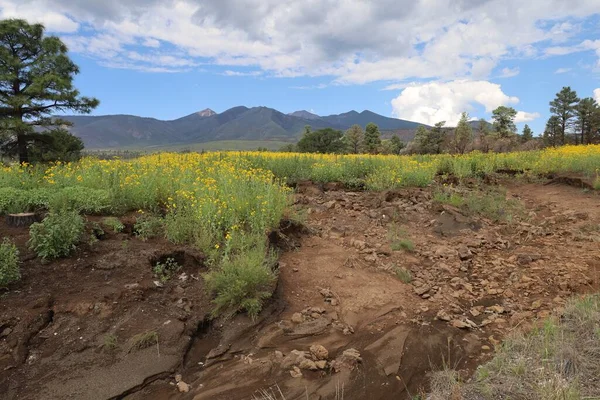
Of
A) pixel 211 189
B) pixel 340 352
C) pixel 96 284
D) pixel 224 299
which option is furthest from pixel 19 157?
pixel 340 352

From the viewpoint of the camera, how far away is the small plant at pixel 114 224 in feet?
17.6

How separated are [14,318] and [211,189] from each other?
3.15 m

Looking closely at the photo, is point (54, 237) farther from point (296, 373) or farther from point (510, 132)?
point (510, 132)

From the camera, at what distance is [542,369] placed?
284 cm

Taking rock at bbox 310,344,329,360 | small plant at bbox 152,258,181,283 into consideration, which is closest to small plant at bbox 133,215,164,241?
small plant at bbox 152,258,181,283

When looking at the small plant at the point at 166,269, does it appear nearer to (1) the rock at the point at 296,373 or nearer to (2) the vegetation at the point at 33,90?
(1) the rock at the point at 296,373

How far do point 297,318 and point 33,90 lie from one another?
16.4 metres

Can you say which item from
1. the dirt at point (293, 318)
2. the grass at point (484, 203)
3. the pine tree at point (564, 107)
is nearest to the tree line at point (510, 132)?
the pine tree at point (564, 107)

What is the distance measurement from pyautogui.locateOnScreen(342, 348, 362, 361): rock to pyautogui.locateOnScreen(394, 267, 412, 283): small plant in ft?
6.28

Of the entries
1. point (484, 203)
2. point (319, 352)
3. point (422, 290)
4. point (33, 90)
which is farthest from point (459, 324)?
point (33, 90)

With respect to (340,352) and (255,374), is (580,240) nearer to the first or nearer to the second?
(340,352)

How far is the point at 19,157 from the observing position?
15.9m

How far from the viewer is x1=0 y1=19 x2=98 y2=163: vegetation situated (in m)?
A: 15.1

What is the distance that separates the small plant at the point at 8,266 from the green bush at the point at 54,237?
308 millimetres
